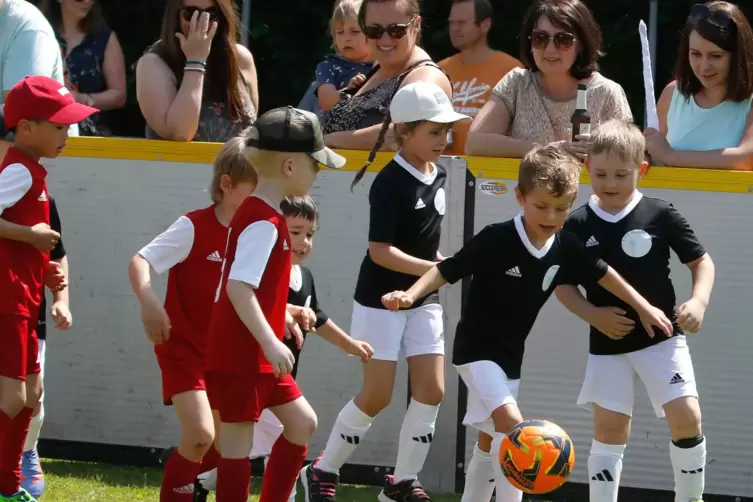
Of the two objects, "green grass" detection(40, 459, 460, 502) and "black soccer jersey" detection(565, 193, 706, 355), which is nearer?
"black soccer jersey" detection(565, 193, 706, 355)

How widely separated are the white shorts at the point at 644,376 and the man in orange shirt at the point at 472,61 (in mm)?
2141

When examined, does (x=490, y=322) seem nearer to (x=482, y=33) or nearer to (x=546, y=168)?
(x=546, y=168)

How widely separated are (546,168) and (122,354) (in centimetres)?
275

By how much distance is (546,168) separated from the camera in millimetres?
5188

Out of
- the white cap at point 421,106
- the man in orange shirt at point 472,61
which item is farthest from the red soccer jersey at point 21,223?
the man in orange shirt at point 472,61

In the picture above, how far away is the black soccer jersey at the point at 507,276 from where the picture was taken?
525cm

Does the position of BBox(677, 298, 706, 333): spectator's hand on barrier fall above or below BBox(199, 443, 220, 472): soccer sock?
above

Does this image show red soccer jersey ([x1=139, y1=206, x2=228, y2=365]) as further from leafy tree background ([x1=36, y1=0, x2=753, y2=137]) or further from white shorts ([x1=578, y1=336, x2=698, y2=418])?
leafy tree background ([x1=36, y1=0, x2=753, y2=137])

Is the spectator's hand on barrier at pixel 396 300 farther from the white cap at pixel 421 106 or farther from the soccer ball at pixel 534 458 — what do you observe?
the white cap at pixel 421 106

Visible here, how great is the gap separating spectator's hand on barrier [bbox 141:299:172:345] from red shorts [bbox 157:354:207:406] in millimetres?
225

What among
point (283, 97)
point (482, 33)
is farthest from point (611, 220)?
point (283, 97)

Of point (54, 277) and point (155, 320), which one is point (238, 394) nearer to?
point (155, 320)

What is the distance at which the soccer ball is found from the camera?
16.2 feet

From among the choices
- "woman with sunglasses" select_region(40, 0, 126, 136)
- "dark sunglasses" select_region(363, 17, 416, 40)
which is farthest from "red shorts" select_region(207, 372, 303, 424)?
"woman with sunglasses" select_region(40, 0, 126, 136)
